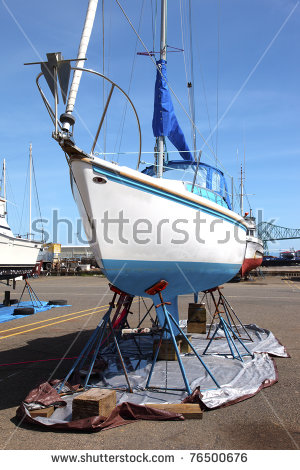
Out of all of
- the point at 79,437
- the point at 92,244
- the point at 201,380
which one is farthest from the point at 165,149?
the point at 79,437

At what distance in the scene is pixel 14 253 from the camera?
15914mm

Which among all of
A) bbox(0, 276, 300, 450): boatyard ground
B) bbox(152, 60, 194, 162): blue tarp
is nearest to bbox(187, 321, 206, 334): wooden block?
bbox(0, 276, 300, 450): boatyard ground

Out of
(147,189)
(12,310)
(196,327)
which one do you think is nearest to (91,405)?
(147,189)

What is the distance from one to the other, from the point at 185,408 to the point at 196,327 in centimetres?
509

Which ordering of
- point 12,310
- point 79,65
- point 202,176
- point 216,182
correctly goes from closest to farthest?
point 79,65
point 202,176
point 216,182
point 12,310

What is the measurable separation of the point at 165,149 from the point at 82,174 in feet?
12.7

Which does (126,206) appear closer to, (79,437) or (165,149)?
(79,437)

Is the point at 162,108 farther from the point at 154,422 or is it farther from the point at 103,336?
the point at 154,422

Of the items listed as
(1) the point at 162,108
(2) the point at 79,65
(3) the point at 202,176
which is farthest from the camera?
(1) the point at 162,108

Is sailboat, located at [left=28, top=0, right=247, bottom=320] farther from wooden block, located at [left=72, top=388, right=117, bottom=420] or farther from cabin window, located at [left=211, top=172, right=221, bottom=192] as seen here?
wooden block, located at [left=72, top=388, right=117, bottom=420]

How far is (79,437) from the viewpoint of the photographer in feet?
12.6

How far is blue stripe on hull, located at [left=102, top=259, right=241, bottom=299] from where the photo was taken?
17.7 feet
